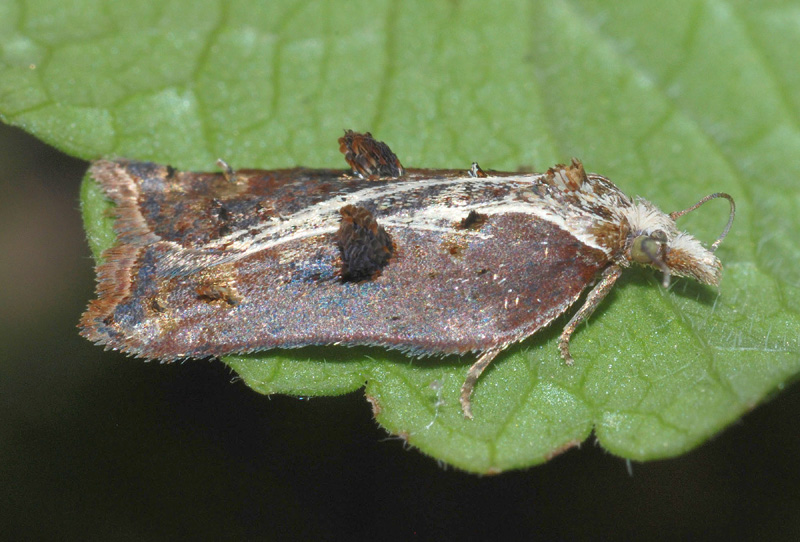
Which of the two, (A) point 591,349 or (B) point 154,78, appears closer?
(A) point 591,349

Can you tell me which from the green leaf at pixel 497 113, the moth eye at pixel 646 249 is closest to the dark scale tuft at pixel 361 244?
the green leaf at pixel 497 113

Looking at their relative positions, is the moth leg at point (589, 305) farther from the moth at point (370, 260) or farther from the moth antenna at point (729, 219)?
the moth antenna at point (729, 219)

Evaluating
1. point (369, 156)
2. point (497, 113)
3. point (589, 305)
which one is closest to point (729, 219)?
point (589, 305)

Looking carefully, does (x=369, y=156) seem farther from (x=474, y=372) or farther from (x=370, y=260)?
(x=474, y=372)

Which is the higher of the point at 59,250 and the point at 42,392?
the point at 59,250

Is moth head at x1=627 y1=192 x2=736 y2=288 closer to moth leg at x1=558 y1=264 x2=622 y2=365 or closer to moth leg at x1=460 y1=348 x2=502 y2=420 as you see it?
moth leg at x1=558 y1=264 x2=622 y2=365

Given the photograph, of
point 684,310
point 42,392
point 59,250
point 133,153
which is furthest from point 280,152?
point 684,310

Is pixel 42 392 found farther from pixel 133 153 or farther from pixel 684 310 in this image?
pixel 684 310
